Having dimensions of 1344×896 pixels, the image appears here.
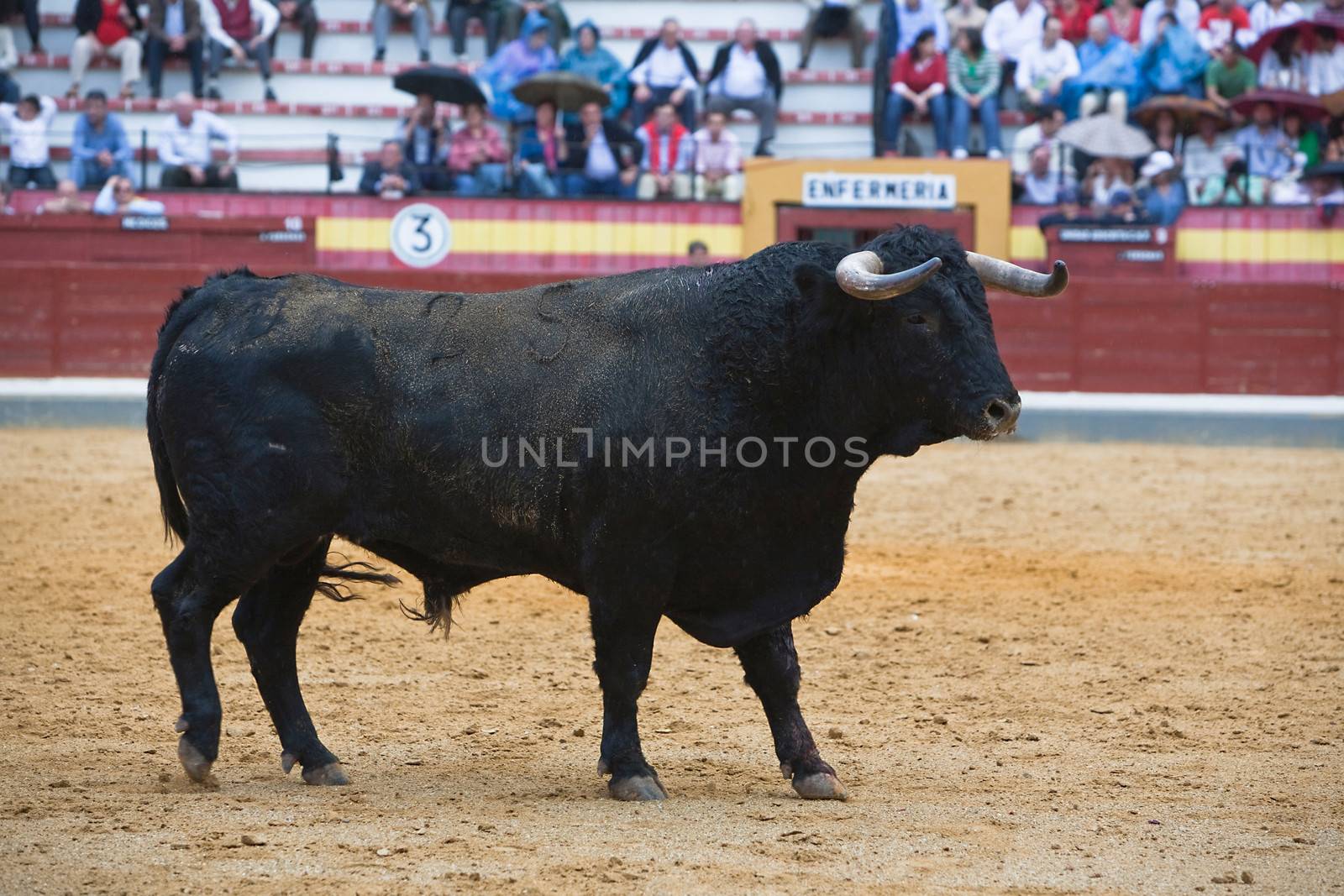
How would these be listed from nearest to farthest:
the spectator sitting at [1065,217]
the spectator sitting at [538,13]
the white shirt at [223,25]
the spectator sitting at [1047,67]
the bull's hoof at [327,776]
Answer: the bull's hoof at [327,776] < the spectator sitting at [1065,217] < the spectator sitting at [1047,67] < the spectator sitting at [538,13] < the white shirt at [223,25]

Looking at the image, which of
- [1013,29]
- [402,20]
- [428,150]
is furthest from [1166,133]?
[402,20]

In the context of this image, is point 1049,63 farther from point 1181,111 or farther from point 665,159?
point 665,159

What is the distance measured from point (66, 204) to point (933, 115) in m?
8.48

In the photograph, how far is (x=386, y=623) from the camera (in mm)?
7539

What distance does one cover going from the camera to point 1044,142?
53.5 ft

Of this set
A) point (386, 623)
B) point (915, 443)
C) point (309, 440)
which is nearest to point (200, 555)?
point (309, 440)

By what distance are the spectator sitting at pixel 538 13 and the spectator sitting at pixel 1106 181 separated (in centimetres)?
565

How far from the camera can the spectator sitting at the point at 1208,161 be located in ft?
52.9

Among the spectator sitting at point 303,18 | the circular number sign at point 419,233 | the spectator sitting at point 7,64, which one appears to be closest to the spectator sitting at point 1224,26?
the circular number sign at point 419,233

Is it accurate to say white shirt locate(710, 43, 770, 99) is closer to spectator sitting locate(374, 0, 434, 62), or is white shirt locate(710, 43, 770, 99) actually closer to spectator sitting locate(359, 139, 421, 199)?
spectator sitting locate(359, 139, 421, 199)

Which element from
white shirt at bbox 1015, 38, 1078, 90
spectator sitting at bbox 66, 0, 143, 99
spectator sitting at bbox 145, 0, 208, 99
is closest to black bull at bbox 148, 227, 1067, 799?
white shirt at bbox 1015, 38, 1078, 90

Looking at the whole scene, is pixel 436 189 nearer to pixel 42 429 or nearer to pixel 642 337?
pixel 42 429

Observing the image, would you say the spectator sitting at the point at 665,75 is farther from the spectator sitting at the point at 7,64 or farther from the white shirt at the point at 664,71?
the spectator sitting at the point at 7,64

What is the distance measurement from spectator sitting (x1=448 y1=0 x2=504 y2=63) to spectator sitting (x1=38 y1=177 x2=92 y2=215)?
4355mm
